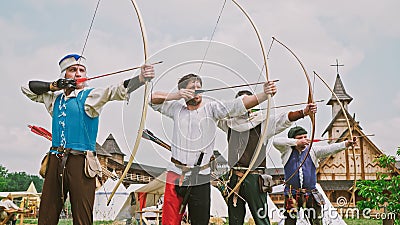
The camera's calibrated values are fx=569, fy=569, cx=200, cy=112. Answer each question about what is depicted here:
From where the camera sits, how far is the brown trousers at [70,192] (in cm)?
409

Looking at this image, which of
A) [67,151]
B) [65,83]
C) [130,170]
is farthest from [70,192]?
[130,170]

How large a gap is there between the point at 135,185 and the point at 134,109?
12948 mm

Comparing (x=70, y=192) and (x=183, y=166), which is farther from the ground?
(x=183, y=166)

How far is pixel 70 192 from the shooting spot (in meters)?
4.13

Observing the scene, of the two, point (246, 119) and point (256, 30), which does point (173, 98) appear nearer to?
point (246, 119)

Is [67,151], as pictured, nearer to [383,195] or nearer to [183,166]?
[183,166]

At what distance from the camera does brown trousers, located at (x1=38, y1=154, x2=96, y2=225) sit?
4.09 metres

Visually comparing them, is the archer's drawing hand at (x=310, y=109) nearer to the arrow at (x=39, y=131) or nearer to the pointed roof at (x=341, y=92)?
the arrow at (x=39, y=131)

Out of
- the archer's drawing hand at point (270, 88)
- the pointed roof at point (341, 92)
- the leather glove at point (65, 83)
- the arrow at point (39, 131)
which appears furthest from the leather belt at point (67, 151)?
the pointed roof at point (341, 92)

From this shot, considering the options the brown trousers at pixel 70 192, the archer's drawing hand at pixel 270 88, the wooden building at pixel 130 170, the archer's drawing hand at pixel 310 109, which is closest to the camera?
the brown trousers at pixel 70 192

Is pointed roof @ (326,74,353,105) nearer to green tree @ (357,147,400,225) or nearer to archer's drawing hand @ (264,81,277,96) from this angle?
green tree @ (357,147,400,225)

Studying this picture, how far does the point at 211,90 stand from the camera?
479 cm

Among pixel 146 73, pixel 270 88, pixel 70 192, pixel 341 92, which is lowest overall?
pixel 70 192

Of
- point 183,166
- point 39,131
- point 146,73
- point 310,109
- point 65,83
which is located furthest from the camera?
point 39,131
